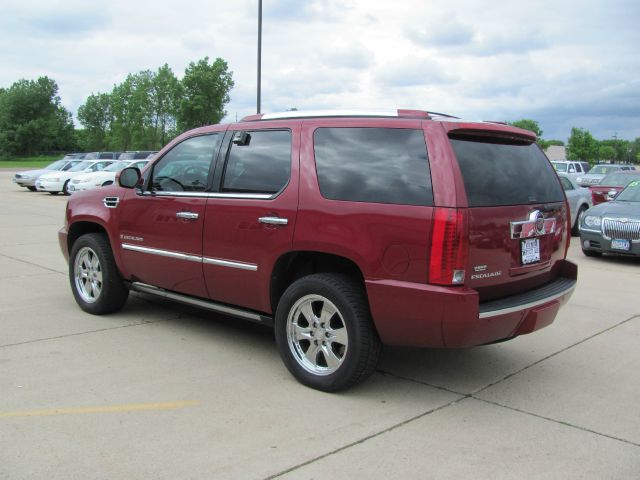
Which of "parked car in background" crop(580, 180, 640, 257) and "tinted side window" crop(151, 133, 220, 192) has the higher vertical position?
"tinted side window" crop(151, 133, 220, 192)

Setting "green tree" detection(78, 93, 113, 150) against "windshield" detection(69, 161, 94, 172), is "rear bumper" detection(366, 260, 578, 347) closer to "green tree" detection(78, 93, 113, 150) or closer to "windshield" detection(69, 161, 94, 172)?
"windshield" detection(69, 161, 94, 172)

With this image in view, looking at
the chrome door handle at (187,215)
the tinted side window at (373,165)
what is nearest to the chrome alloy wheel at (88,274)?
the chrome door handle at (187,215)

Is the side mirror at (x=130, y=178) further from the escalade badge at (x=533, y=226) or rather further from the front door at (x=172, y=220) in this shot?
the escalade badge at (x=533, y=226)

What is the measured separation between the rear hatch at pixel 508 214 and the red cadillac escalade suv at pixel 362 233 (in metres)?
0.01

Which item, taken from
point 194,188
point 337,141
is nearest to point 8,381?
point 194,188

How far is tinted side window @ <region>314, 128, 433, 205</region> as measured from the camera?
3879 millimetres

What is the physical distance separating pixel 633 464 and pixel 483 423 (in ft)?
2.76

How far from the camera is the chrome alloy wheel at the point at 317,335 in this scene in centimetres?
418

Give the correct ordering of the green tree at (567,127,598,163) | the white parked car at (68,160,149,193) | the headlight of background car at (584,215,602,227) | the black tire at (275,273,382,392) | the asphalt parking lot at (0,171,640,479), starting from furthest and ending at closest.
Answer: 1. the green tree at (567,127,598,163)
2. the white parked car at (68,160,149,193)
3. the headlight of background car at (584,215,602,227)
4. the black tire at (275,273,382,392)
5. the asphalt parking lot at (0,171,640,479)

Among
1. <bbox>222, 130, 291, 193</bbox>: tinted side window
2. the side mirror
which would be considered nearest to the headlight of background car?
<bbox>222, 130, 291, 193</bbox>: tinted side window

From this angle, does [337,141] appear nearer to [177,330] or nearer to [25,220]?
[177,330]

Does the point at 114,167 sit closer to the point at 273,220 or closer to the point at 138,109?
the point at 273,220

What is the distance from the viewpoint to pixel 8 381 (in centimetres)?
430

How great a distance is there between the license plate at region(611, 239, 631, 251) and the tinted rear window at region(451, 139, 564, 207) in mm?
6320
